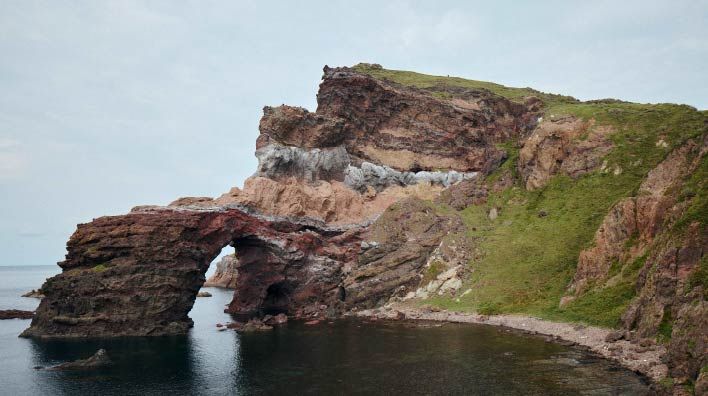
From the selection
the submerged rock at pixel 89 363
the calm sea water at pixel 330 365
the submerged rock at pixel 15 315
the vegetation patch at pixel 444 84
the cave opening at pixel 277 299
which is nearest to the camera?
the calm sea water at pixel 330 365

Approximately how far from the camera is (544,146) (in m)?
96.9

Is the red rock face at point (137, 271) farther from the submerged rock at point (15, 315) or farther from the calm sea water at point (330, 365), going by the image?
the submerged rock at point (15, 315)

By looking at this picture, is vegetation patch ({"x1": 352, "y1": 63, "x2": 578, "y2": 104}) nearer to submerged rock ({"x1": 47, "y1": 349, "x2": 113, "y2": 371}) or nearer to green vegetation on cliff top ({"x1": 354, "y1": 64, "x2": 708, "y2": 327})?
green vegetation on cliff top ({"x1": 354, "y1": 64, "x2": 708, "y2": 327})

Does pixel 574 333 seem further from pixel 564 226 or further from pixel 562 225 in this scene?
pixel 562 225

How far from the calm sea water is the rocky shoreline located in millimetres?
1676

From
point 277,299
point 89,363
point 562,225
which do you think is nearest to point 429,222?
point 562,225

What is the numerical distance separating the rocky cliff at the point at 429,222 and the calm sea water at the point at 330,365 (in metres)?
8.50

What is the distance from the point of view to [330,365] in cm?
5119

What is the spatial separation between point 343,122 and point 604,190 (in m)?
57.3

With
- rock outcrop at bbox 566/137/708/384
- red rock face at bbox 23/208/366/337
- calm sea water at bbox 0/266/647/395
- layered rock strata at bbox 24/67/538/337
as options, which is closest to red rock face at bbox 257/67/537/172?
layered rock strata at bbox 24/67/538/337

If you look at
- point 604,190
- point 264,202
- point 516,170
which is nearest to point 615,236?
point 604,190

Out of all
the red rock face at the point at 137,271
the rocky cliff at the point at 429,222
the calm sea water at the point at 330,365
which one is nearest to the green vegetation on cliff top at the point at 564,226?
the rocky cliff at the point at 429,222

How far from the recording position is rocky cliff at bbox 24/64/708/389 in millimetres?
61125

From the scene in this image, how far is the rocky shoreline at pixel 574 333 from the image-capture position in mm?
42594
